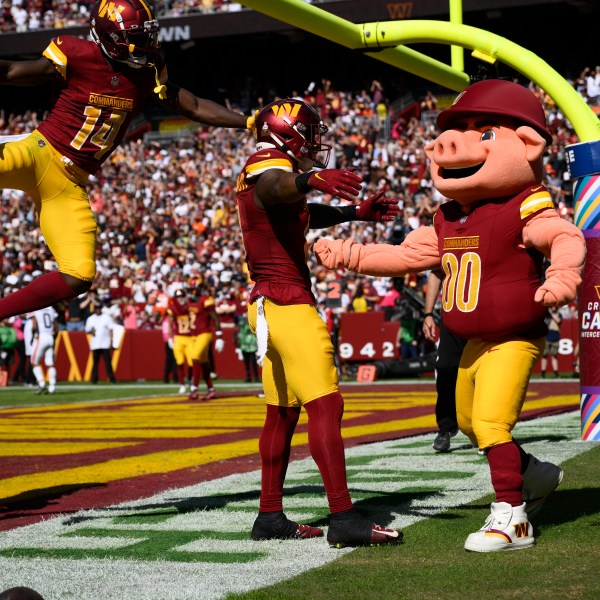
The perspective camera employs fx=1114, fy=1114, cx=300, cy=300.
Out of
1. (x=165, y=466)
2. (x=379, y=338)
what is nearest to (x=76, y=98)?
(x=165, y=466)

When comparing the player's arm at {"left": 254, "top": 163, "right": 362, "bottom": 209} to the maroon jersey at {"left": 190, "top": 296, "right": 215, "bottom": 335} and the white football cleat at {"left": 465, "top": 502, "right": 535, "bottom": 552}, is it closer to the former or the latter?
the white football cleat at {"left": 465, "top": 502, "right": 535, "bottom": 552}

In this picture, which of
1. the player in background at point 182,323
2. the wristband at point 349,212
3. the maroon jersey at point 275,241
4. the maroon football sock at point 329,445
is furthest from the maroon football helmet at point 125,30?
the player in background at point 182,323

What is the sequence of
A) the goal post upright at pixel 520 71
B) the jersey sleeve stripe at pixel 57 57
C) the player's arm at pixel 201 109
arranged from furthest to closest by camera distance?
the goal post upright at pixel 520 71 → the player's arm at pixel 201 109 → the jersey sleeve stripe at pixel 57 57

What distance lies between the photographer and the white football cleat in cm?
422

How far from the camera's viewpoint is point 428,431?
9.71 m

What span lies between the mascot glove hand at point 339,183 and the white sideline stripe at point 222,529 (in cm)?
137

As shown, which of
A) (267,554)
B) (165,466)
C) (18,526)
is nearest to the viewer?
(267,554)

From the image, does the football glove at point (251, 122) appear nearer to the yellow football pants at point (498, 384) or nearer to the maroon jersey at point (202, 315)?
the yellow football pants at point (498, 384)

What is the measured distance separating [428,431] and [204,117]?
4736 millimetres

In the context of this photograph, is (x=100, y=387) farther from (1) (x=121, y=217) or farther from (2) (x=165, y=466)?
(2) (x=165, y=466)

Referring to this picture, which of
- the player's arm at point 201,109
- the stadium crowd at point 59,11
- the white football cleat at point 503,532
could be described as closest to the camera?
the white football cleat at point 503,532

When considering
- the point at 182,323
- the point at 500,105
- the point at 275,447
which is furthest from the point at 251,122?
the point at 182,323

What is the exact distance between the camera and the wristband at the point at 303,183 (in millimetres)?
4281

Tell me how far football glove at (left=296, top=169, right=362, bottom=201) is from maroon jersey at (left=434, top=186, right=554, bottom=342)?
2.35 ft
